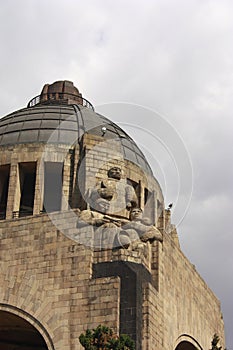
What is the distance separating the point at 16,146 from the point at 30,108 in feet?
13.6

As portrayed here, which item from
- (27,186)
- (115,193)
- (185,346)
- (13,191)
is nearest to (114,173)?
(115,193)

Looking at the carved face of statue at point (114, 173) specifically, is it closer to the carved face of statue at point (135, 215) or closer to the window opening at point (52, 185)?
the carved face of statue at point (135, 215)

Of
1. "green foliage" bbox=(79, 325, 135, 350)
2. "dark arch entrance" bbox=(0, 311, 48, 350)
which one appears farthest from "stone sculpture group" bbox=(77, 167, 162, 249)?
"green foliage" bbox=(79, 325, 135, 350)

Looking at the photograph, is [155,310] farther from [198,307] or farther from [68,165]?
[68,165]

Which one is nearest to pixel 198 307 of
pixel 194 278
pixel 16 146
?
pixel 194 278

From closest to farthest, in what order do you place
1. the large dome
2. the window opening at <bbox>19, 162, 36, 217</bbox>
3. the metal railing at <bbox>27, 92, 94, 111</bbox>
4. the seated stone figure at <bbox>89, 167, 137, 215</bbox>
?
1. the seated stone figure at <bbox>89, 167, 137, 215</bbox>
2. the window opening at <bbox>19, 162, 36, 217</bbox>
3. the large dome
4. the metal railing at <bbox>27, 92, 94, 111</bbox>

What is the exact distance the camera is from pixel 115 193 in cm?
2134

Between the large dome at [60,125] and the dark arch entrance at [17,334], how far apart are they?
6.91 metres

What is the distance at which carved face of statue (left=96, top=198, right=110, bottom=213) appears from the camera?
20.7 metres

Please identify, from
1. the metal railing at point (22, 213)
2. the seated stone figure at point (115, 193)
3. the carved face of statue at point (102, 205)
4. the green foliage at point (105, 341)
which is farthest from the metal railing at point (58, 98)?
the green foliage at point (105, 341)

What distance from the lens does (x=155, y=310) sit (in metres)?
18.4

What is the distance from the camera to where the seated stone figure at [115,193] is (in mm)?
20969

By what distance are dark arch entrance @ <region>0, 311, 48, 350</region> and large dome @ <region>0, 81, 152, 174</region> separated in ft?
22.7

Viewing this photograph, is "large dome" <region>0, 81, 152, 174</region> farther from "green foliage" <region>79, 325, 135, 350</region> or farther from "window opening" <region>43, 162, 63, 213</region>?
"green foliage" <region>79, 325, 135, 350</region>
